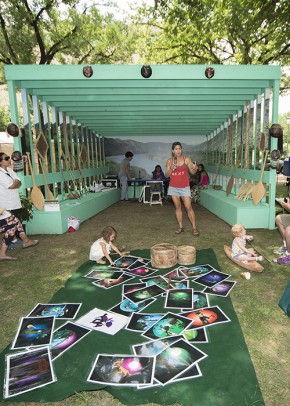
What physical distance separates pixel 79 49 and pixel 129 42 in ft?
13.4

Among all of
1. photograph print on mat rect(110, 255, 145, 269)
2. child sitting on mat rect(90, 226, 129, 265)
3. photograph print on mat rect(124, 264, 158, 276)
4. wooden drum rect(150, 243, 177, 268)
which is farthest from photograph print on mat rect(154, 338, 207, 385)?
child sitting on mat rect(90, 226, 129, 265)

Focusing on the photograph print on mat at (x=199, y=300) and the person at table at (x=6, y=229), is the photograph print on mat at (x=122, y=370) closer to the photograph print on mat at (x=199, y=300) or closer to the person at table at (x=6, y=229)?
the photograph print on mat at (x=199, y=300)

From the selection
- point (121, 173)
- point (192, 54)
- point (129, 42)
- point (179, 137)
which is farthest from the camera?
point (129, 42)

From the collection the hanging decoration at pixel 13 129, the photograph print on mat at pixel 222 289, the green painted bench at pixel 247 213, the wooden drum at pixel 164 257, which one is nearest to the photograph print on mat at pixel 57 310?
the wooden drum at pixel 164 257

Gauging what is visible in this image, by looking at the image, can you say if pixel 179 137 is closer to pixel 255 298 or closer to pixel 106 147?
pixel 106 147

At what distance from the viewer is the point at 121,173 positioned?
13.0 metres

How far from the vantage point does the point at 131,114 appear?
10.2 m

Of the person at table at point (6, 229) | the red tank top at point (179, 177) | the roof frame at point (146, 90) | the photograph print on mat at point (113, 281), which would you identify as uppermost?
the roof frame at point (146, 90)

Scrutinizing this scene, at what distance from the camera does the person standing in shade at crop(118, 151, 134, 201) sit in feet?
42.3

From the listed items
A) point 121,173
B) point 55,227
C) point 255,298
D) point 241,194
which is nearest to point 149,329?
point 255,298

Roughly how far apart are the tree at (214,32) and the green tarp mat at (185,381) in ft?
37.1

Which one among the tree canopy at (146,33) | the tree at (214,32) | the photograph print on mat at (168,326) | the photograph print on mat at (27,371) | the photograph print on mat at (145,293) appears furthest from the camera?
the tree canopy at (146,33)

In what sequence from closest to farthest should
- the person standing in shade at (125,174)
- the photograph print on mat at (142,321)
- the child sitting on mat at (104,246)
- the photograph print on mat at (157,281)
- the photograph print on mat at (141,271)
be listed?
the photograph print on mat at (142,321), the photograph print on mat at (157,281), the photograph print on mat at (141,271), the child sitting on mat at (104,246), the person standing in shade at (125,174)

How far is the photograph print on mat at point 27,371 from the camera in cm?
226
